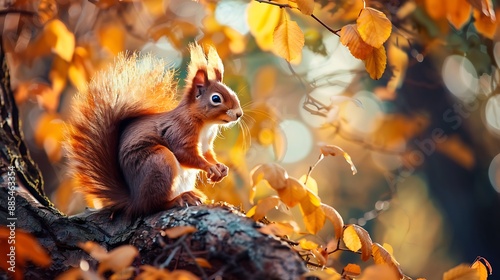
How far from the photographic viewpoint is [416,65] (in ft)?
11.1

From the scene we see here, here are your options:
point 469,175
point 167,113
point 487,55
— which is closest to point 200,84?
point 167,113

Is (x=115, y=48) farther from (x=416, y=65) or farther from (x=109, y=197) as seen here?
(x=416, y=65)

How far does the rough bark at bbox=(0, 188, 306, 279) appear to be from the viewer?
1273mm

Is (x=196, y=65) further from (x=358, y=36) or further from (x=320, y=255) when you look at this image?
(x=320, y=255)

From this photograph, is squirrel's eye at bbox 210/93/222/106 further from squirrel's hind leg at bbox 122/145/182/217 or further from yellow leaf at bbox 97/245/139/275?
yellow leaf at bbox 97/245/139/275

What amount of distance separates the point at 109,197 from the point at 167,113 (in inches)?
11.2

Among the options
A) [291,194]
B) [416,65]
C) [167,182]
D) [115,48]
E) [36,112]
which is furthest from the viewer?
[36,112]

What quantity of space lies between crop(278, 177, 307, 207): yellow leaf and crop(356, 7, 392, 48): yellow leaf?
36cm

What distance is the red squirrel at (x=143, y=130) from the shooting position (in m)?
1.67

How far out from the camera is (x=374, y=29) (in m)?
1.43

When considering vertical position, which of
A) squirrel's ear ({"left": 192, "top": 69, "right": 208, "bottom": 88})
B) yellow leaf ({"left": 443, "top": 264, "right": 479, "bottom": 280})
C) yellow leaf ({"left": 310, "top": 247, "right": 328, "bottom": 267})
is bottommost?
yellow leaf ({"left": 443, "top": 264, "right": 479, "bottom": 280})

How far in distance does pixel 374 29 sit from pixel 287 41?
200mm

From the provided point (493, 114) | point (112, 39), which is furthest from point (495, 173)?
point (112, 39)

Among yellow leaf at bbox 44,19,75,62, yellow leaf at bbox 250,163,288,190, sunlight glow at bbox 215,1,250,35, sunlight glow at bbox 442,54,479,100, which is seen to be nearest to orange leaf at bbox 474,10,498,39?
yellow leaf at bbox 250,163,288,190
